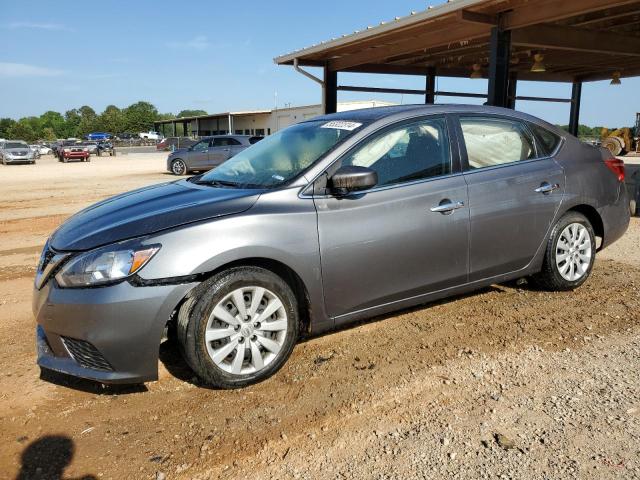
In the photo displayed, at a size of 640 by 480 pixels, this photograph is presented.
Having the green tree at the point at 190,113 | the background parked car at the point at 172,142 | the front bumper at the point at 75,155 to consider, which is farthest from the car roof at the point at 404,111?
the green tree at the point at 190,113

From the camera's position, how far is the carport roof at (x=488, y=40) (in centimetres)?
845

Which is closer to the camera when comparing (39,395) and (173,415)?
(173,415)

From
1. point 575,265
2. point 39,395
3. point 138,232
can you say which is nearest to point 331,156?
point 138,232

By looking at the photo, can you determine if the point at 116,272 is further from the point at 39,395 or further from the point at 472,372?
the point at 472,372

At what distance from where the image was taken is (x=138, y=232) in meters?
2.83

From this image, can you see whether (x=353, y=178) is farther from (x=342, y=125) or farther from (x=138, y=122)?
(x=138, y=122)

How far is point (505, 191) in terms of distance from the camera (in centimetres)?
394

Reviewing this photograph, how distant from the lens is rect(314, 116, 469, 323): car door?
10.7ft

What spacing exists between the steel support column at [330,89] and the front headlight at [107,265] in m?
11.7

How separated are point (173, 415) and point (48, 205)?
401 inches

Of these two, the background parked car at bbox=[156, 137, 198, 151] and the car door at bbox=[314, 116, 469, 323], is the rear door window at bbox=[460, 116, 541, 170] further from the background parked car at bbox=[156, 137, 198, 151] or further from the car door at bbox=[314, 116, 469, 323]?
the background parked car at bbox=[156, 137, 198, 151]

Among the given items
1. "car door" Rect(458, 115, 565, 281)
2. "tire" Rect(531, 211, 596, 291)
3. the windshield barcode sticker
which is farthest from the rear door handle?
"tire" Rect(531, 211, 596, 291)

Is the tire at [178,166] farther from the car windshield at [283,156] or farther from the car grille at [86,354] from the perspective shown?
the car grille at [86,354]

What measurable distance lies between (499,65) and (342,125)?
21.5 feet
